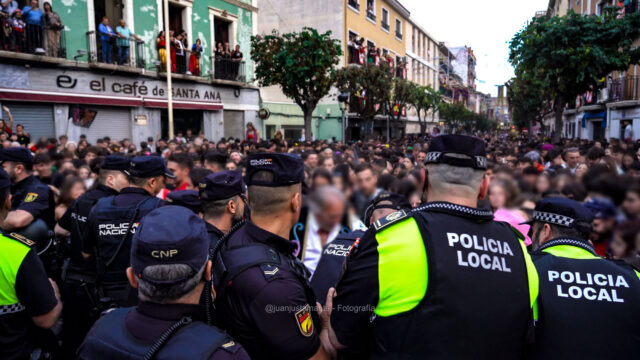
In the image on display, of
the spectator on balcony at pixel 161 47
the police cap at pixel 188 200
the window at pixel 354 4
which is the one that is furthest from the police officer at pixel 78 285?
the window at pixel 354 4

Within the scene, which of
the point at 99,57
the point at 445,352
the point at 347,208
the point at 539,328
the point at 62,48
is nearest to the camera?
the point at 347,208

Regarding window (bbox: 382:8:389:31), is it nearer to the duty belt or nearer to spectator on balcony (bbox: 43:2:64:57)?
spectator on balcony (bbox: 43:2:64:57)

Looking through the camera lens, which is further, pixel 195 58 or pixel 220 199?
pixel 195 58

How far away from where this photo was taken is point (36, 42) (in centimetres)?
1328

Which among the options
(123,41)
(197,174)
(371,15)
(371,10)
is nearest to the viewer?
(197,174)

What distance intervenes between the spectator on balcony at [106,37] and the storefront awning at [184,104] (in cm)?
202

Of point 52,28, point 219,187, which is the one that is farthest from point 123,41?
point 219,187

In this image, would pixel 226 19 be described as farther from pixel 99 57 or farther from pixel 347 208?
pixel 347 208

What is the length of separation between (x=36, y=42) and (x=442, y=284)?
1572cm

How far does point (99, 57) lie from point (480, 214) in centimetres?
1673

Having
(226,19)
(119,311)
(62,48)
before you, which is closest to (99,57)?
(62,48)

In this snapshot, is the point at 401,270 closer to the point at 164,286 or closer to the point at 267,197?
the point at 267,197

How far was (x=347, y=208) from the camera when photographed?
1.53 m

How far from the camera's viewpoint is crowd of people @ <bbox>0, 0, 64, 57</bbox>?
490 inches
